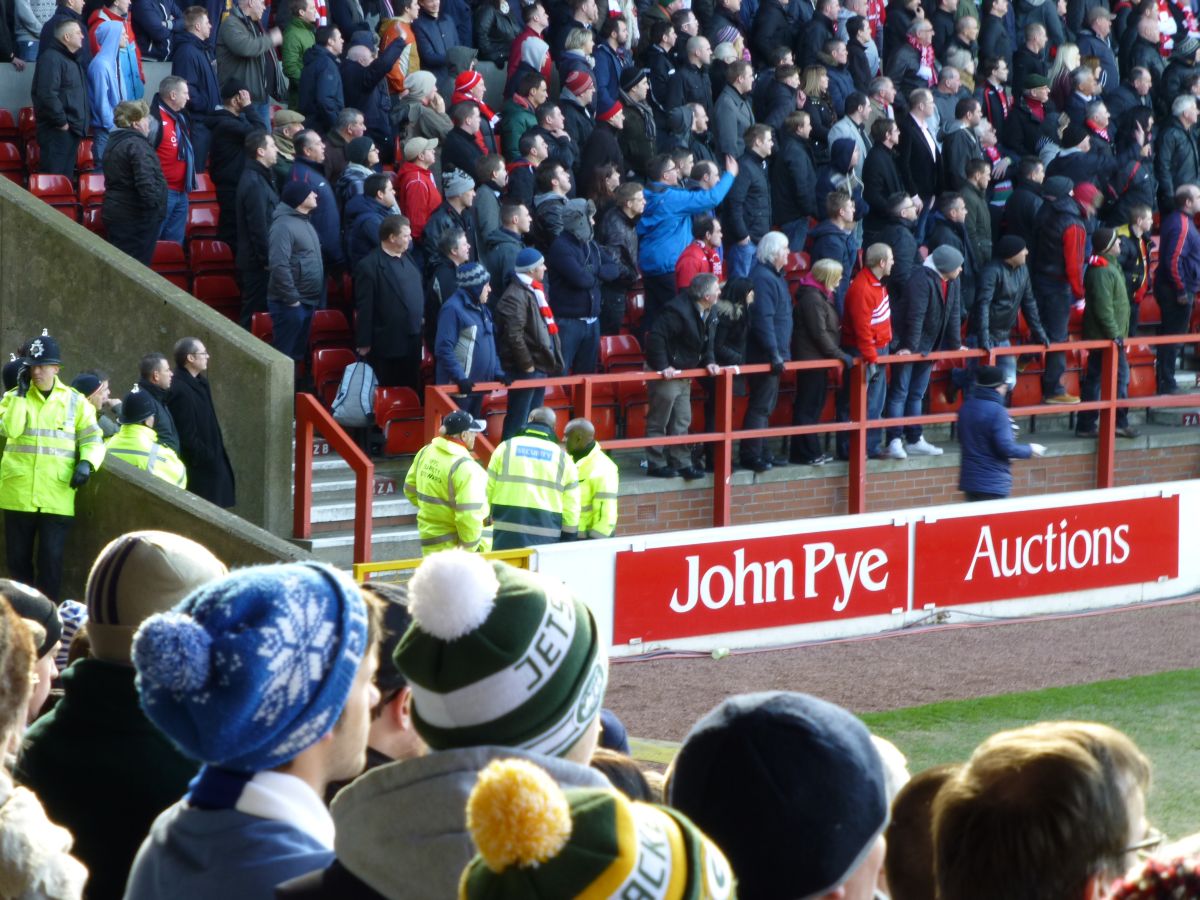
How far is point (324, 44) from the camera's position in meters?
15.4

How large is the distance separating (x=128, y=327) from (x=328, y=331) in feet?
5.55

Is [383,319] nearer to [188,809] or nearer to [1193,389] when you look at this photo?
[1193,389]

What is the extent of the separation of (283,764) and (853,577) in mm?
10664

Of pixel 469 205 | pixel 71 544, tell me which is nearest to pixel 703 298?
pixel 469 205

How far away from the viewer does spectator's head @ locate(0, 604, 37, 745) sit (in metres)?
3.29

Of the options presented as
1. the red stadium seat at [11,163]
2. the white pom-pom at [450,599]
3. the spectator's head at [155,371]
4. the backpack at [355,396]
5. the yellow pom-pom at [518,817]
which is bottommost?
the backpack at [355,396]

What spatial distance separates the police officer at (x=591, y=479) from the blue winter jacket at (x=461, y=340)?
129 centimetres

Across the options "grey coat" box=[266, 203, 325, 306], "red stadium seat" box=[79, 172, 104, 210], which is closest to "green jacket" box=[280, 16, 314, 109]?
"red stadium seat" box=[79, 172, 104, 210]

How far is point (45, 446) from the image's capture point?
1136 cm

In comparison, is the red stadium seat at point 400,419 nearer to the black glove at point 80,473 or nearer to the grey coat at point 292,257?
the grey coat at point 292,257

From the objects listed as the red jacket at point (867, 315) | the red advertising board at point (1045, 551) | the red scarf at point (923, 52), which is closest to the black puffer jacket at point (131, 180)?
the red jacket at point (867, 315)

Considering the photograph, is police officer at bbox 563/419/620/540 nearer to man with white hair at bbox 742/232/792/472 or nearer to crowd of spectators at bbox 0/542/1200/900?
man with white hair at bbox 742/232/792/472

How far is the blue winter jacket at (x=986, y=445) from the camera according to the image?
1368cm

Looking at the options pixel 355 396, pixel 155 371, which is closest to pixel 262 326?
pixel 355 396
